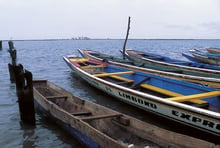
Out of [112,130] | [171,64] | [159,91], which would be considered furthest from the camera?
[171,64]

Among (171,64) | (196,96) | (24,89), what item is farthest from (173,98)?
(171,64)

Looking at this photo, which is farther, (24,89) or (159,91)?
(159,91)

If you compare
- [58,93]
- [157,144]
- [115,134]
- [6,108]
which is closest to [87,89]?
[58,93]

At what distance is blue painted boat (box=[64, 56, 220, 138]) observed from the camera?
5.99 meters

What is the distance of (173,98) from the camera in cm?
684

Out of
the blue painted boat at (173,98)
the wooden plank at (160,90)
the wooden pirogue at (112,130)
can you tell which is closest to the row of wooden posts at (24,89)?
the wooden pirogue at (112,130)

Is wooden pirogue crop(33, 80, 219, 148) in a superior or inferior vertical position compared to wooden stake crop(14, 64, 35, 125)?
inferior

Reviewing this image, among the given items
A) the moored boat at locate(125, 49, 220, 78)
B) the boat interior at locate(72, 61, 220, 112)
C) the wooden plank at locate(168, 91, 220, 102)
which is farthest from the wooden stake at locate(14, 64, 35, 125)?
the moored boat at locate(125, 49, 220, 78)

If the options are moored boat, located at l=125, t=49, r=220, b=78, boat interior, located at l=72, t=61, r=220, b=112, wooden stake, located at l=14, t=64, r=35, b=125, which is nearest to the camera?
boat interior, located at l=72, t=61, r=220, b=112

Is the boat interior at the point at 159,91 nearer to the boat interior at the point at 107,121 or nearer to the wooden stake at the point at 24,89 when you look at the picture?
the boat interior at the point at 107,121

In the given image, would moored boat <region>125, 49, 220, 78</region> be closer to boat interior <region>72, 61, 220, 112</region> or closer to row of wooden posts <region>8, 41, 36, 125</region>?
boat interior <region>72, 61, 220, 112</region>

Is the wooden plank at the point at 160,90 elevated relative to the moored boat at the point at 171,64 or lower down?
lower down

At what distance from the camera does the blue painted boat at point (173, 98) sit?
19.7 ft

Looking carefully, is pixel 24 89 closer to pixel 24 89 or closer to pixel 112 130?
pixel 24 89
